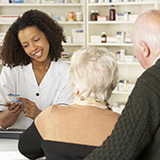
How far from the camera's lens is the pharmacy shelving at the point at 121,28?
12.1 ft

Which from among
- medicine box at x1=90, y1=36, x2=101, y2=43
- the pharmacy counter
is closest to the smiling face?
the pharmacy counter

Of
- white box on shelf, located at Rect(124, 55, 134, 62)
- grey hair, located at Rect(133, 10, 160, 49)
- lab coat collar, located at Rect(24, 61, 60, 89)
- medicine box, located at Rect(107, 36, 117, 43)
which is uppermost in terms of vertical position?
grey hair, located at Rect(133, 10, 160, 49)

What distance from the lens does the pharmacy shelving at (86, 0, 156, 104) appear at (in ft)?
12.1

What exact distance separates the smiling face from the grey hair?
783 mm

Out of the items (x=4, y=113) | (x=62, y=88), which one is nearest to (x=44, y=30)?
(x=62, y=88)

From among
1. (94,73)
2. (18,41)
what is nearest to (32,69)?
(18,41)

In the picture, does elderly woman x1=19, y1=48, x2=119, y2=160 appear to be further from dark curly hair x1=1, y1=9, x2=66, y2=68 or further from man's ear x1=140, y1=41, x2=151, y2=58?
dark curly hair x1=1, y1=9, x2=66, y2=68

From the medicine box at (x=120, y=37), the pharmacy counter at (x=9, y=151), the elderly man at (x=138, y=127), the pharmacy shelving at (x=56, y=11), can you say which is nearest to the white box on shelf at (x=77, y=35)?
the pharmacy shelving at (x=56, y=11)

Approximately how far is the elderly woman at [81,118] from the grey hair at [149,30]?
0.17 metres

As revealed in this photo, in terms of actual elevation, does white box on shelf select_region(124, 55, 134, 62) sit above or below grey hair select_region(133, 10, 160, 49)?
below

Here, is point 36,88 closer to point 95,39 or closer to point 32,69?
point 32,69

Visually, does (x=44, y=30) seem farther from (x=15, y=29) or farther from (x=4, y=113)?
(x=4, y=113)

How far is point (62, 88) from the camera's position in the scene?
176 cm

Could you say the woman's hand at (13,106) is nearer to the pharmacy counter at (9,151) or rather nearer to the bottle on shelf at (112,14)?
the pharmacy counter at (9,151)
